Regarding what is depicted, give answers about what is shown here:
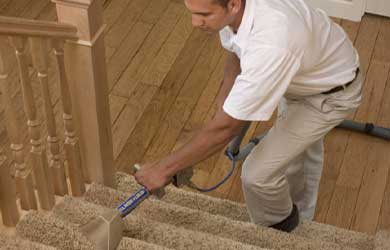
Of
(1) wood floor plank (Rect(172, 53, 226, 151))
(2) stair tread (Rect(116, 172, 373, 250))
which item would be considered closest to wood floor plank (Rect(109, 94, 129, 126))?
(1) wood floor plank (Rect(172, 53, 226, 151))

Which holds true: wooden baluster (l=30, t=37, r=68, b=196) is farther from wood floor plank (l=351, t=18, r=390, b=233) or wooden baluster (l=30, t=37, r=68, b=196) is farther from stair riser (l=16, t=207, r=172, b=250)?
wood floor plank (l=351, t=18, r=390, b=233)

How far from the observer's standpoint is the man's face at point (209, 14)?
2.04m

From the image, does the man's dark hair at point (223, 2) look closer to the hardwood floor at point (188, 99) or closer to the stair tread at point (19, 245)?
the stair tread at point (19, 245)

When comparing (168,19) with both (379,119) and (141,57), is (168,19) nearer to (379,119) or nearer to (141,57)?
(141,57)

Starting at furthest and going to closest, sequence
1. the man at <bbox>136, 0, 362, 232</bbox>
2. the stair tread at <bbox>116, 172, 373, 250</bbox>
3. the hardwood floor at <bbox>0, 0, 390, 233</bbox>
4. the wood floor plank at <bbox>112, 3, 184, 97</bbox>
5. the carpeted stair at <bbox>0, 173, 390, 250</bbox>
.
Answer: the wood floor plank at <bbox>112, 3, 184, 97</bbox>
the hardwood floor at <bbox>0, 0, 390, 233</bbox>
the stair tread at <bbox>116, 172, 373, 250</bbox>
the carpeted stair at <bbox>0, 173, 390, 250</bbox>
the man at <bbox>136, 0, 362, 232</bbox>

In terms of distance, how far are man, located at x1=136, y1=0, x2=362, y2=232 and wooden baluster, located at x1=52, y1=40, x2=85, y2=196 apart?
289 millimetres

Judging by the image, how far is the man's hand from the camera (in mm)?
2342

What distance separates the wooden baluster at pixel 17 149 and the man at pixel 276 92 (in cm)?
38

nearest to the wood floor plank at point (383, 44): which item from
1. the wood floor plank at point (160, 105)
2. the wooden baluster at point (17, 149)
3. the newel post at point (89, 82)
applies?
the wood floor plank at point (160, 105)

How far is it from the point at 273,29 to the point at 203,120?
1508 mm

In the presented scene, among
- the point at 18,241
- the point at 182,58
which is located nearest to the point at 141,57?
the point at 182,58

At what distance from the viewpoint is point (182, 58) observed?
12.8 ft

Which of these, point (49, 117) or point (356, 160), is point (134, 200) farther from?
point (356, 160)

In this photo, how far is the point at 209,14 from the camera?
81.8 inches
